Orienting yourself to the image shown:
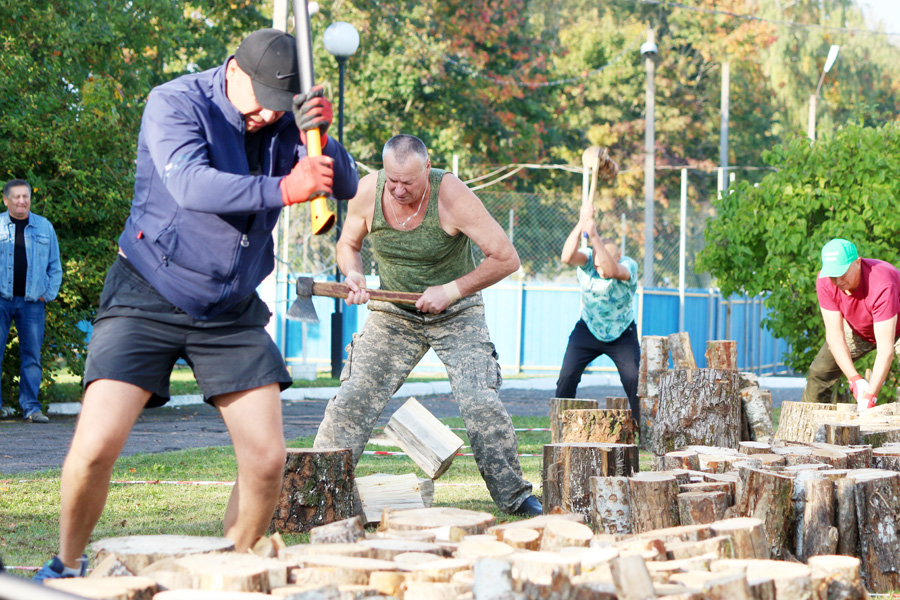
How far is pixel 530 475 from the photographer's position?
640 centimetres

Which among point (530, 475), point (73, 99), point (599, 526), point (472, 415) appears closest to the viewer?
point (599, 526)

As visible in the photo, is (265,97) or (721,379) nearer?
(265,97)

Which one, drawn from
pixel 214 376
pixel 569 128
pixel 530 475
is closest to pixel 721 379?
pixel 530 475

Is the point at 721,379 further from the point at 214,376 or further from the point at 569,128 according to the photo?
the point at 569,128

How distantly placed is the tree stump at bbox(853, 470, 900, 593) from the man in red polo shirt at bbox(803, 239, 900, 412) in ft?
9.07

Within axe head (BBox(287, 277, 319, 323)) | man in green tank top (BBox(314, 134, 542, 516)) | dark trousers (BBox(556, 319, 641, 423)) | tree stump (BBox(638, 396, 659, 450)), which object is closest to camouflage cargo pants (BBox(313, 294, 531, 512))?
man in green tank top (BBox(314, 134, 542, 516))

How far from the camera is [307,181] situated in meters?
2.97

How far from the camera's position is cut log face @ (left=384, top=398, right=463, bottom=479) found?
217 inches

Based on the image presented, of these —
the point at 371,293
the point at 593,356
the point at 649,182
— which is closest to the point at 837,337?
the point at 593,356

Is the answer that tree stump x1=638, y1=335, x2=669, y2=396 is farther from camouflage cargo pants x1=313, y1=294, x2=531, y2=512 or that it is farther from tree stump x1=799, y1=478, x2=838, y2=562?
tree stump x1=799, y1=478, x2=838, y2=562

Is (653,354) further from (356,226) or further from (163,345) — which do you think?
(163,345)

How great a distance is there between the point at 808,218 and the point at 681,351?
2.21 metres

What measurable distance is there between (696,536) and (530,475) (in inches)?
123

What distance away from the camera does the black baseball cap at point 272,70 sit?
10.7 ft
